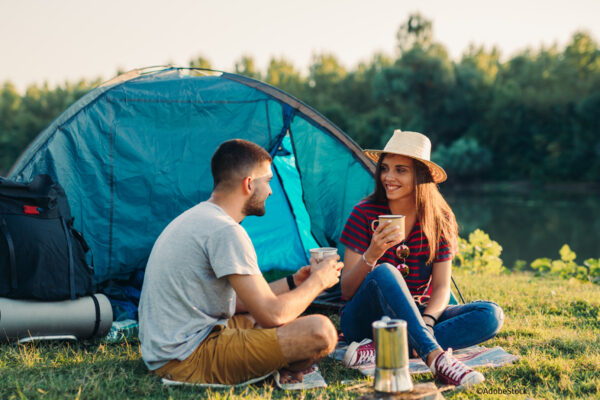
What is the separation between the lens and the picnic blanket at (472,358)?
2857 millimetres

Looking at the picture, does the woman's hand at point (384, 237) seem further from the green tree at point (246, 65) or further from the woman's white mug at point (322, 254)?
the green tree at point (246, 65)

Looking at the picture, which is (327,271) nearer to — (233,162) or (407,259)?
(233,162)

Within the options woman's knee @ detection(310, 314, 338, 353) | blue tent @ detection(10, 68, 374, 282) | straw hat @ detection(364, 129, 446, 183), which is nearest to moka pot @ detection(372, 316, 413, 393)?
woman's knee @ detection(310, 314, 338, 353)

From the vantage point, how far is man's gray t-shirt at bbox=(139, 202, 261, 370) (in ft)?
7.66

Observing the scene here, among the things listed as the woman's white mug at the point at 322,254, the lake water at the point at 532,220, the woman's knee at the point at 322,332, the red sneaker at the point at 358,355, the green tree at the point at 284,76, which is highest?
the green tree at the point at 284,76

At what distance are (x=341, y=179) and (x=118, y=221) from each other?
5.64 feet

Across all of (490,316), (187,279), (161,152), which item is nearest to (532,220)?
(161,152)

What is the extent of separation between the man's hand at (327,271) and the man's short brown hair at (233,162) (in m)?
0.53

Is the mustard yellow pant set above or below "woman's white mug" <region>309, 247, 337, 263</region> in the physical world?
below

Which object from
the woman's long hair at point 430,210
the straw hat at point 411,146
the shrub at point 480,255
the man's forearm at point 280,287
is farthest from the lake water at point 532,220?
the man's forearm at point 280,287

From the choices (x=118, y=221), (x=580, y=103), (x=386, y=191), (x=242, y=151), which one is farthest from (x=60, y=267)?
(x=580, y=103)

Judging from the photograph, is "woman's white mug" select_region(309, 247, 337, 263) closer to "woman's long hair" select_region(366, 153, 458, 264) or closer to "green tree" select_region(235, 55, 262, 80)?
"woman's long hair" select_region(366, 153, 458, 264)

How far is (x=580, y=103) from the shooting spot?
1008 inches

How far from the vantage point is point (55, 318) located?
3.20 metres
